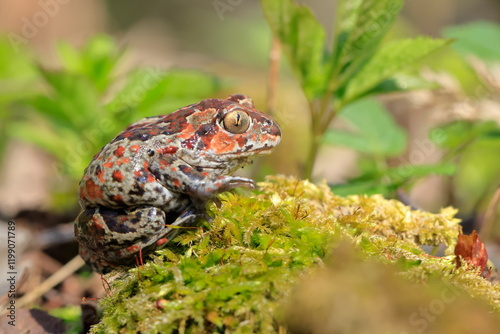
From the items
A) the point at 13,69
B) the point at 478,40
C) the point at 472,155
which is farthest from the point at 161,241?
the point at 472,155

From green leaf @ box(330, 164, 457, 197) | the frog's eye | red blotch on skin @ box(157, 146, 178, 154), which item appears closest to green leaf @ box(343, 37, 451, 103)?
green leaf @ box(330, 164, 457, 197)

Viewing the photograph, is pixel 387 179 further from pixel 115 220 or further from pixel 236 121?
pixel 115 220

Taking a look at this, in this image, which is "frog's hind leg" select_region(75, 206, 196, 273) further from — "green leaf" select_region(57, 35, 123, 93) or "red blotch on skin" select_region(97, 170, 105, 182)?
"green leaf" select_region(57, 35, 123, 93)

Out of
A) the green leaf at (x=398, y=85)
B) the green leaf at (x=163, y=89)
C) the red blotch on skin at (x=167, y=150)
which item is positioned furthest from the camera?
the green leaf at (x=163, y=89)

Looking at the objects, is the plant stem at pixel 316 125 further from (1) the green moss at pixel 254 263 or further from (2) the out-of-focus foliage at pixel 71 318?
(2) the out-of-focus foliage at pixel 71 318

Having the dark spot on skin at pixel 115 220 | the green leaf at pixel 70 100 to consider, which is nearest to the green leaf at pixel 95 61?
the green leaf at pixel 70 100

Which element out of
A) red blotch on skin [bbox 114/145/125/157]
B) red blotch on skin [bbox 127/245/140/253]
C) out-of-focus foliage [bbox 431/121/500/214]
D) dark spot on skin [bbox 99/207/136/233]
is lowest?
out-of-focus foliage [bbox 431/121/500/214]

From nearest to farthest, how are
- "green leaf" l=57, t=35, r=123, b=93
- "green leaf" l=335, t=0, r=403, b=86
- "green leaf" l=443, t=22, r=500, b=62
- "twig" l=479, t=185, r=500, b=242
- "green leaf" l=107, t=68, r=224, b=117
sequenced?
"green leaf" l=335, t=0, r=403, b=86 → "twig" l=479, t=185, r=500, b=242 → "green leaf" l=443, t=22, r=500, b=62 → "green leaf" l=107, t=68, r=224, b=117 → "green leaf" l=57, t=35, r=123, b=93
